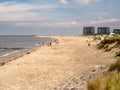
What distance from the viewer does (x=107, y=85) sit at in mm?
8602

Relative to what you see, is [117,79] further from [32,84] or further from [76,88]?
[32,84]

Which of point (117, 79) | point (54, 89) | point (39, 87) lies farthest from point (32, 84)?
point (117, 79)

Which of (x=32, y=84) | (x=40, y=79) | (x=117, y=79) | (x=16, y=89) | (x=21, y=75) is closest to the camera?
(x=117, y=79)

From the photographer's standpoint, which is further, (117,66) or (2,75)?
(2,75)

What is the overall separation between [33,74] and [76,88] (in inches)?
298

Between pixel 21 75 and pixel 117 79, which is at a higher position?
pixel 117 79

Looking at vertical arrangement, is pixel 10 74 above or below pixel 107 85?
below

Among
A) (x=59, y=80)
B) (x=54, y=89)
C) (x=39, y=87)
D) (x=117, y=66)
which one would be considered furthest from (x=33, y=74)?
(x=117, y=66)

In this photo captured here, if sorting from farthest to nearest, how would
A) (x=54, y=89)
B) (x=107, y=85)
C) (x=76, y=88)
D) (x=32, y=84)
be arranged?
(x=32, y=84), (x=54, y=89), (x=76, y=88), (x=107, y=85)

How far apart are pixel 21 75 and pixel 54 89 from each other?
556 centimetres

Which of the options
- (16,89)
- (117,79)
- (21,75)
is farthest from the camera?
(21,75)

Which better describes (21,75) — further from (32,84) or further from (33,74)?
(32,84)

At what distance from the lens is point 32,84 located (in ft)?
49.7

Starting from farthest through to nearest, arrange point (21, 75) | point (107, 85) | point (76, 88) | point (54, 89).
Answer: point (21, 75), point (54, 89), point (76, 88), point (107, 85)
